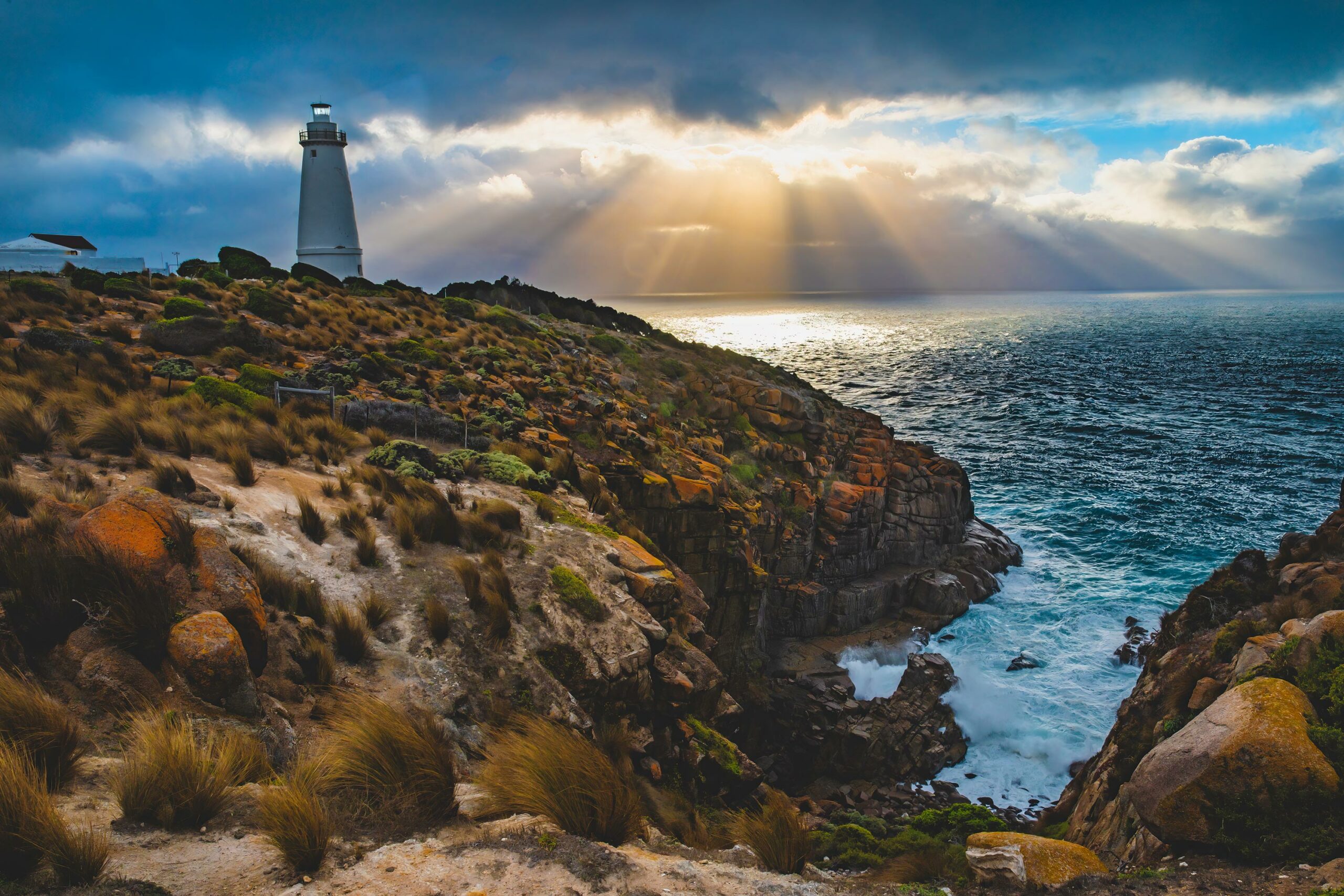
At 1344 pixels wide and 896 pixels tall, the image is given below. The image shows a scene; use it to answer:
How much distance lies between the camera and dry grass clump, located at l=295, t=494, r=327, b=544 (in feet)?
29.6

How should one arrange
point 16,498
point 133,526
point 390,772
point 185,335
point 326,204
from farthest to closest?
point 326,204
point 185,335
point 16,498
point 133,526
point 390,772

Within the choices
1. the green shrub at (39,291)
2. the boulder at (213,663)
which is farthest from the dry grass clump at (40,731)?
the green shrub at (39,291)

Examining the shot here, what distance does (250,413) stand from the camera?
13.5 metres

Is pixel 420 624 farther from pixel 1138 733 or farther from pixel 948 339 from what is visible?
pixel 948 339

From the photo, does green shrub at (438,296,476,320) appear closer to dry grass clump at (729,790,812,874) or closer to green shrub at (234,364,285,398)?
green shrub at (234,364,285,398)

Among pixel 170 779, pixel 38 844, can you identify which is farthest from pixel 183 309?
pixel 38 844

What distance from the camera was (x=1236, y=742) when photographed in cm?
652

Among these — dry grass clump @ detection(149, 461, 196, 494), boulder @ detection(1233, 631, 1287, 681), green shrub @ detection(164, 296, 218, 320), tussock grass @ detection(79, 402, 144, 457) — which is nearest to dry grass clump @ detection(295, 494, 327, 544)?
dry grass clump @ detection(149, 461, 196, 494)

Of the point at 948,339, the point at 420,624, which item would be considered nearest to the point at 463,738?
the point at 420,624

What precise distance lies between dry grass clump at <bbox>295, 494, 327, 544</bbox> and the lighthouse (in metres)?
34.5

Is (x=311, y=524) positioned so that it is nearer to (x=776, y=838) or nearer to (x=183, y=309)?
(x=776, y=838)

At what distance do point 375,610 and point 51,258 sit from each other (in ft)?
129

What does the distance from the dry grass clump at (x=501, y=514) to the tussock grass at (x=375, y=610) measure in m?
2.83

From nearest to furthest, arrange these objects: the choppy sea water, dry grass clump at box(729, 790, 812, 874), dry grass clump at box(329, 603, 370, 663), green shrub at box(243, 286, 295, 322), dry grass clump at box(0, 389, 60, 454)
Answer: dry grass clump at box(729, 790, 812, 874) < dry grass clump at box(329, 603, 370, 663) < dry grass clump at box(0, 389, 60, 454) < the choppy sea water < green shrub at box(243, 286, 295, 322)
